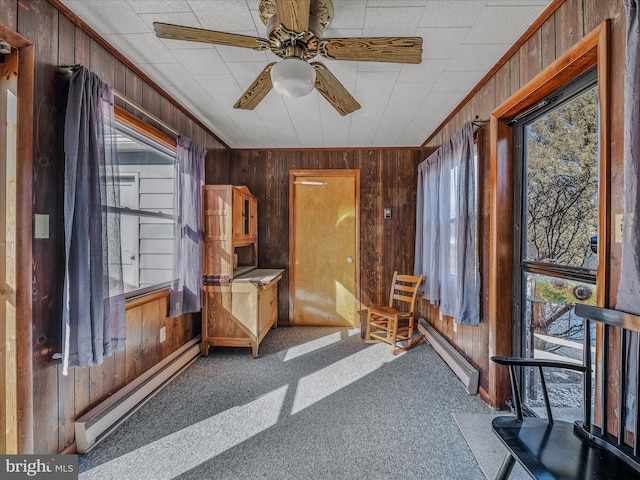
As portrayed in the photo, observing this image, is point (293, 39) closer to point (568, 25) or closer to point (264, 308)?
point (568, 25)

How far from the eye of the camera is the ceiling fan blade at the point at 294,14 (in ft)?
3.75

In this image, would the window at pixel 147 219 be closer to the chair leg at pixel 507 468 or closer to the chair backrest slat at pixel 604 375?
the chair leg at pixel 507 468

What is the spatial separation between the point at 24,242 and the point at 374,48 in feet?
6.08

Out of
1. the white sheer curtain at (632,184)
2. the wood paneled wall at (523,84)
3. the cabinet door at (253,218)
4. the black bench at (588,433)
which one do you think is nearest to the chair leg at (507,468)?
the black bench at (588,433)

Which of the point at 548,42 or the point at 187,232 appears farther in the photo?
the point at 187,232

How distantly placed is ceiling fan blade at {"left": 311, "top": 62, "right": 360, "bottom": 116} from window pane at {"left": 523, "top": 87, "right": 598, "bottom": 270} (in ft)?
4.03

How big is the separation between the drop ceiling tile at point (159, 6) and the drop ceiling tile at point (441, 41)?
129 centimetres

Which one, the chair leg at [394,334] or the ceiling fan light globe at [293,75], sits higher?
the ceiling fan light globe at [293,75]

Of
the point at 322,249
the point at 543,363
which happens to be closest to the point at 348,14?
the point at 543,363

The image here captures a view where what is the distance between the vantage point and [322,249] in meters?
4.07

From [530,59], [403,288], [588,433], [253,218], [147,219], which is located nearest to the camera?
[588,433]

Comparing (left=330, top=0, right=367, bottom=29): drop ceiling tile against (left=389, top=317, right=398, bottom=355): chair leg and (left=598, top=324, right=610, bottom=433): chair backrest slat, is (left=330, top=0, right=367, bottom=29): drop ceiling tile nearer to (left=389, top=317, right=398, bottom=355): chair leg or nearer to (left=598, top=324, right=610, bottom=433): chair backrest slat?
(left=598, top=324, right=610, bottom=433): chair backrest slat

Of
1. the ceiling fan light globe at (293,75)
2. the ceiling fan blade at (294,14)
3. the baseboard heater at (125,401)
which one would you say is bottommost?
the baseboard heater at (125,401)

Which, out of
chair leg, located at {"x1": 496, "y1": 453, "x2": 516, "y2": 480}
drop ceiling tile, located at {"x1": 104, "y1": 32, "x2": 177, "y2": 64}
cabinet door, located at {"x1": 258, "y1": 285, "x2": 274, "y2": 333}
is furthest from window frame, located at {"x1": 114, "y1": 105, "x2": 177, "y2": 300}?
chair leg, located at {"x1": 496, "y1": 453, "x2": 516, "y2": 480}
